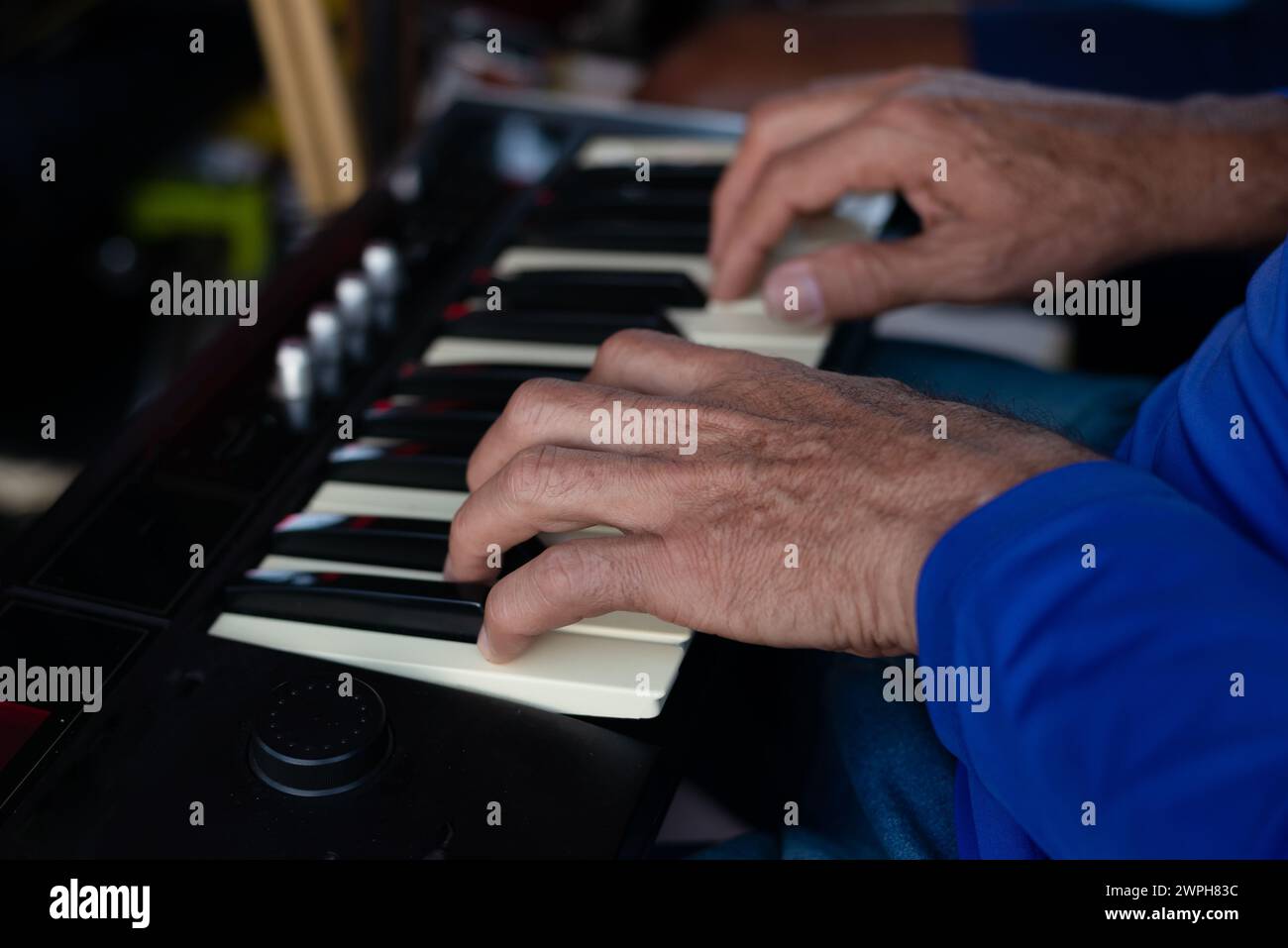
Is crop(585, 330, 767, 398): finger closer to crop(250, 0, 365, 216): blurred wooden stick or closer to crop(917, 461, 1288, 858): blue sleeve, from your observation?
crop(917, 461, 1288, 858): blue sleeve

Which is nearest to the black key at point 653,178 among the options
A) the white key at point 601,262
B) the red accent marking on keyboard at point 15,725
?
the white key at point 601,262

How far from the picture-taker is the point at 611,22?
2.80 metres

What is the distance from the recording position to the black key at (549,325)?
1.04 meters

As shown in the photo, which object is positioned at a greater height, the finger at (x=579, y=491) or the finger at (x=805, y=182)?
the finger at (x=805, y=182)

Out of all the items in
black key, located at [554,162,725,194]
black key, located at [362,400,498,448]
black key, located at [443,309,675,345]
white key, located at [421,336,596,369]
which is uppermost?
black key, located at [554,162,725,194]

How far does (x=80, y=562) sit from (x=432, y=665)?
0.24 meters

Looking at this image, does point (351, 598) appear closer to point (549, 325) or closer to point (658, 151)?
point (549, 325)

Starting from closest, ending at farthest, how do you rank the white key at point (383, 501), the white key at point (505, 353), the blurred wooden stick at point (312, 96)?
the white key at point (383, 501) < the white key at point (505, 353) < the blurred wooden stick at point (312, 96)

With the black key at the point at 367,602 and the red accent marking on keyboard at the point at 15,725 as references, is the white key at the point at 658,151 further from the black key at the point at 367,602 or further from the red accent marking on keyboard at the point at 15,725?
the red accent marking on keyboard at the point at 15,725

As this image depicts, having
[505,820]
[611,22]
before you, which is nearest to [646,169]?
[505,820]

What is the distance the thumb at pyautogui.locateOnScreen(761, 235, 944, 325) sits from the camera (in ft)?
3.41

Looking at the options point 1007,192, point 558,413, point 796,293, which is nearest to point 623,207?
point 796,293

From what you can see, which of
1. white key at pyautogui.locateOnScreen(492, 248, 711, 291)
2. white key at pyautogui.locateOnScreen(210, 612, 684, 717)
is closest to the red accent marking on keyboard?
white key at pyautogui.locateOnScreen(210, 612, 684, 717)
